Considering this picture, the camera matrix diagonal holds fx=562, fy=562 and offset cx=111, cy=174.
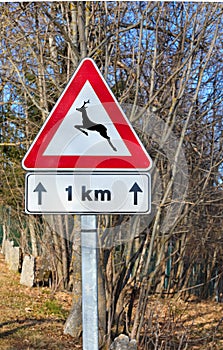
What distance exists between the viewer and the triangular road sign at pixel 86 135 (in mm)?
2971

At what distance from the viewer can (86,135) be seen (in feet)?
9.82

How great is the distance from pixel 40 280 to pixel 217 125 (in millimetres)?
6814

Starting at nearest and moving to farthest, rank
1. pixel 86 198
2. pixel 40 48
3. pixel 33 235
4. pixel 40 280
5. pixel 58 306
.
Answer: pixel 86 198, pixel 40 48, pixel 58 306, pixel 40 280, pixel 33 235

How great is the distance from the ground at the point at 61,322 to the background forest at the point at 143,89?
1.11 feet

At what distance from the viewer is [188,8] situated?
22.4 ft

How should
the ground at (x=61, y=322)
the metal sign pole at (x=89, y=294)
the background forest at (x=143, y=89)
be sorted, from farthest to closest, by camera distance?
the background forest at (x=143, y=89) < the ground at (x=61, y=322) < the metal sign pole at (x=89, y=294)

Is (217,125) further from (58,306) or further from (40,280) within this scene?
(40,280)

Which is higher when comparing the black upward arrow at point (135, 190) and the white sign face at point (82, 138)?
the white sign face at point (82, 138)

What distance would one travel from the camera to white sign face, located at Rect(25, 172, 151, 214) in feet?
9.52

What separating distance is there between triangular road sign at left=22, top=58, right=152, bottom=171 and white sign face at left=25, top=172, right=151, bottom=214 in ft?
0.20

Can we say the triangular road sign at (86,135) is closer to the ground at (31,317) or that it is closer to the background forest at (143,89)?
the background forest at (143,89)

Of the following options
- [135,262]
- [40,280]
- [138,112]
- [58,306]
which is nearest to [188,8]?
[138,112]

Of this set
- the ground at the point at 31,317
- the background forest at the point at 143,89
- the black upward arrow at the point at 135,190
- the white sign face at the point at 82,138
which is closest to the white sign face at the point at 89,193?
the black upward arrow at the point at 135,190

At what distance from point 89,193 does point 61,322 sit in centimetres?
671
